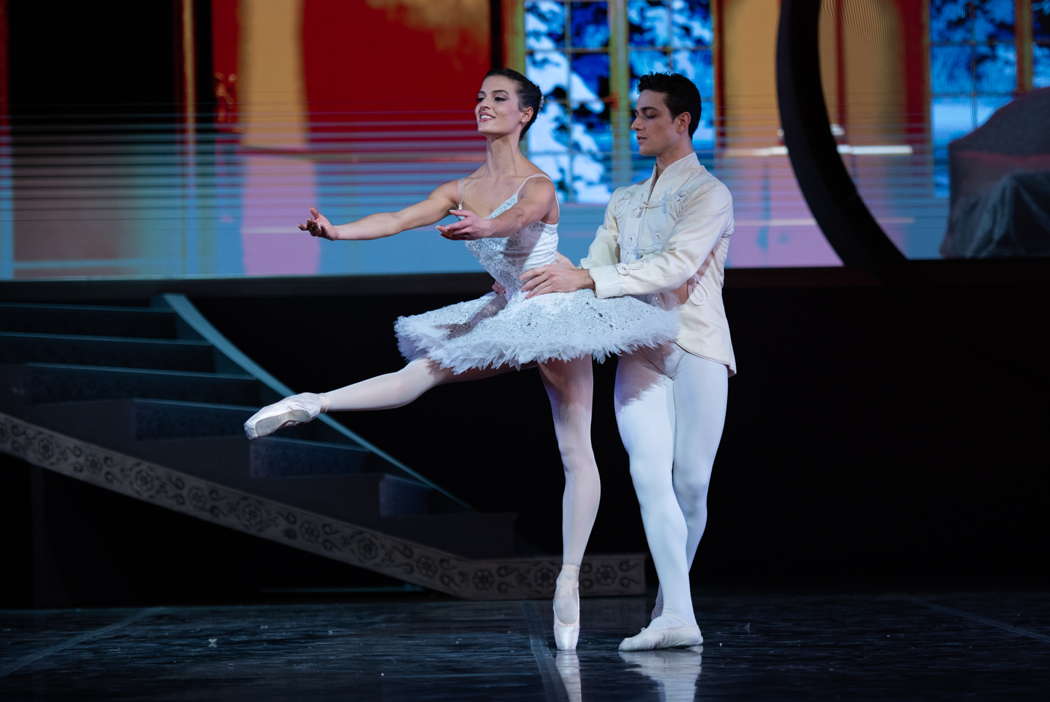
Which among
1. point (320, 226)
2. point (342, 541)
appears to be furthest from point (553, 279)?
point (342, 541)

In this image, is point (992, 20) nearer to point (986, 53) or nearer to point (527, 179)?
point (986, 53)

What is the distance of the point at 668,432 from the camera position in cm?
283

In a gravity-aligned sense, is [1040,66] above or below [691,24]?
below

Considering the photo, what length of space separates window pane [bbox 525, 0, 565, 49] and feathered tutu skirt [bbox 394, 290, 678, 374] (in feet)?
9.53

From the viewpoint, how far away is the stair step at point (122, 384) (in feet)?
14.9

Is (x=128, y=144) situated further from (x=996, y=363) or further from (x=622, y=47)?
(x=996, y=363)

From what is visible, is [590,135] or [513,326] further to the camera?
[590,135]

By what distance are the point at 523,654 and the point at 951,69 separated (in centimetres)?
341

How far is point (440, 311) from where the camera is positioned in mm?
2912

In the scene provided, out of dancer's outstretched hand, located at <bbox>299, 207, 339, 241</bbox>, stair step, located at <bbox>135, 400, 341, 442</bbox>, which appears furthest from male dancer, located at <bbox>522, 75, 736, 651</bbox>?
stair step, located at <bbox>135, 400, 341, 442</bbox>

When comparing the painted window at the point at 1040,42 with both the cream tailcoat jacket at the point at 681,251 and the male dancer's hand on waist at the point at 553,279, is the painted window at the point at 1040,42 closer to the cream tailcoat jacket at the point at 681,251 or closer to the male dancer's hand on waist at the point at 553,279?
the cream tailcoat jacket at the point at 681,251

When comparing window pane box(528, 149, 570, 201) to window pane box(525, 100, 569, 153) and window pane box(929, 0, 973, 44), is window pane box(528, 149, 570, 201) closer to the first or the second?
window pane box(525, 100, 569, 153)

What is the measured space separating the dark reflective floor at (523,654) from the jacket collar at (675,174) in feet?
3.16

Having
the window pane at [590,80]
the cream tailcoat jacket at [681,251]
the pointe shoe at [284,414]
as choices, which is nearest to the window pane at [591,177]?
the window pane at [590,80]
